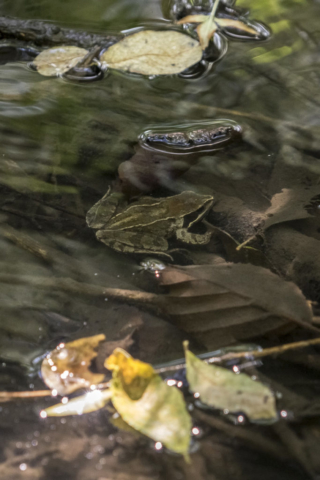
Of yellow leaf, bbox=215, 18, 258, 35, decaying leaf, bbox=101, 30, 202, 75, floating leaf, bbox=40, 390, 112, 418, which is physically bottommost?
floating leaf, bbox=40, 390, 112, 418

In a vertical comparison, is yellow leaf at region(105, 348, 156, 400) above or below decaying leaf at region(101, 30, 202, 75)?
below

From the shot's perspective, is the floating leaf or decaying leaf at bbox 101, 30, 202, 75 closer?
the floating leaf

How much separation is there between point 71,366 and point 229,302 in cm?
66

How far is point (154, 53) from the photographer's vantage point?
2744 mm

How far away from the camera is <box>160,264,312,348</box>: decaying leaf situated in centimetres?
149

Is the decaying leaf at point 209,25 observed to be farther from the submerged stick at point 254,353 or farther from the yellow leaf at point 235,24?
the submerged stick at point 254,353

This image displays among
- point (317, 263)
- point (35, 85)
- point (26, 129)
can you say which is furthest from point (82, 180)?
point (317, 263)

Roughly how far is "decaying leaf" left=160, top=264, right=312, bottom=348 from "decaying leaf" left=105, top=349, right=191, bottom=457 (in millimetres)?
265

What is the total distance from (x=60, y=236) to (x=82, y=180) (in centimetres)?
40

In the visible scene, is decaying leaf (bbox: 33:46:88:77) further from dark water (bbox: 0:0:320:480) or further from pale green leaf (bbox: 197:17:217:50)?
pale green leaf (bbox: 197:17:217:50)

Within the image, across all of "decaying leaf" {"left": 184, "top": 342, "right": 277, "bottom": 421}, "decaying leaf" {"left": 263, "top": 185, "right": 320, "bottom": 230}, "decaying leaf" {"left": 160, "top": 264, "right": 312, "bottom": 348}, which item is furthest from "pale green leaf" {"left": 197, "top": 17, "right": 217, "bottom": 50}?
"decaying leaf" {"left": 184, "top": 342, "right": 277, "bottom": 421}

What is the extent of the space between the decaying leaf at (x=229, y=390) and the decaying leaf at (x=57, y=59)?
229cm

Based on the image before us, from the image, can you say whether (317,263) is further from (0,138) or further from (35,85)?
(35,85)

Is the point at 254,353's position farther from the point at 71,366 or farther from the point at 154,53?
the point at 154,53
